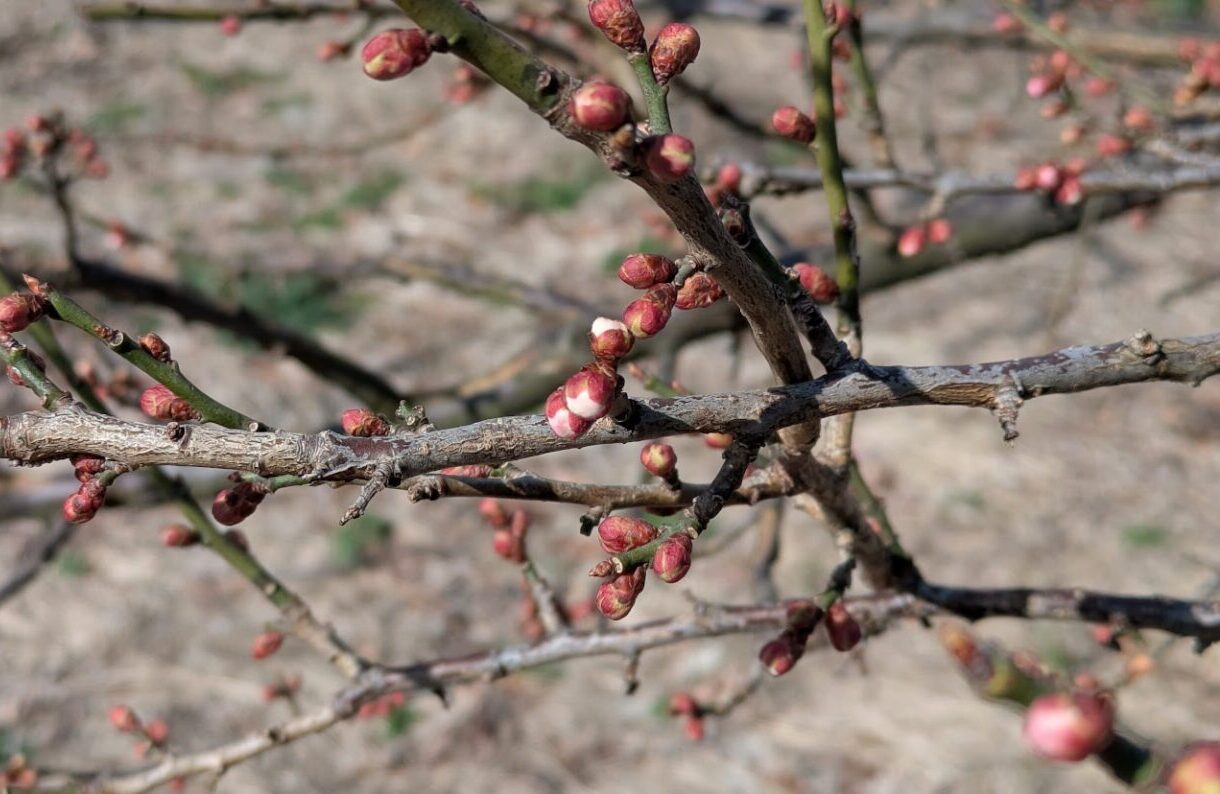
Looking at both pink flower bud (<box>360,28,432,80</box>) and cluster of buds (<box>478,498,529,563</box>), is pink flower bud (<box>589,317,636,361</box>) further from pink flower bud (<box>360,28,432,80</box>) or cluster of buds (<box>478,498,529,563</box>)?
cluster of buds (<box>478,498,529,563</box>)

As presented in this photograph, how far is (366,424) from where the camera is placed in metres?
1.07

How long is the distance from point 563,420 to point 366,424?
257 mm

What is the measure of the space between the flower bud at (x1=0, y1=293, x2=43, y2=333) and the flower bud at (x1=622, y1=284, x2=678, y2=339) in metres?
0.63

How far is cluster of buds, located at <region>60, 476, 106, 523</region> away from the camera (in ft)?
3.43

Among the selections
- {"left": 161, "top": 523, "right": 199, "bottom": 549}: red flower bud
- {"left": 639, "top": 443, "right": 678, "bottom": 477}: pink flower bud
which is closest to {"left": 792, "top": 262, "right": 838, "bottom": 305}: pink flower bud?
{"left": 639, "top": 443, "right": 678, "bottom": 477}: pink flower bud

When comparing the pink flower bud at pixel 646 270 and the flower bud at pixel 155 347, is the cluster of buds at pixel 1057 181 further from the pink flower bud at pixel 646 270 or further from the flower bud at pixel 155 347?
the flower bud at pixel 155 347

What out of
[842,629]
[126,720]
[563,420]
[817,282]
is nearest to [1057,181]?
[817,282]

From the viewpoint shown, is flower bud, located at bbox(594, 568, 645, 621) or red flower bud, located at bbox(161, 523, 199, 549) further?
red flower bud, located at bbox(161, 523, 199, 549)

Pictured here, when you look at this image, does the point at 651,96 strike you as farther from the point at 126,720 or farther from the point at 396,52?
the point at 126,720

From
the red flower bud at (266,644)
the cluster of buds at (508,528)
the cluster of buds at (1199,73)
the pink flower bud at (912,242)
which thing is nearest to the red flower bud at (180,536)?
the red flower bud at (266,644)

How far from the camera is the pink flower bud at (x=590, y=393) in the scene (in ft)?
2.95

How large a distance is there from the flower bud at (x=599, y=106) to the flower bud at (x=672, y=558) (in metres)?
0.43

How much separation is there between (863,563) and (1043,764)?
9.21 feet

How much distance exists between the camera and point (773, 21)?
3.53 meters
